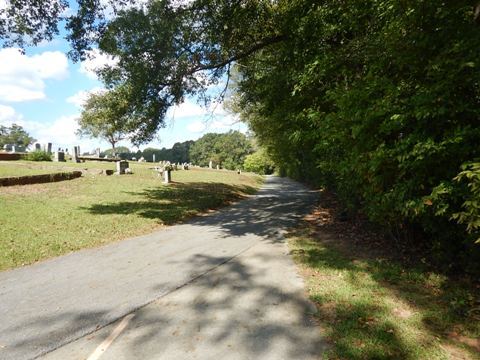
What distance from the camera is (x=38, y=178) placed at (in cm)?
1666

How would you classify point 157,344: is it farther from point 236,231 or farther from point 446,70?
point 236,231

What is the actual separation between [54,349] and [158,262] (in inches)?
129

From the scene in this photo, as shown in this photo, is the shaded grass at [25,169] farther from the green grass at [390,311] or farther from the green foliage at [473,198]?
the green foliage at [473,198]

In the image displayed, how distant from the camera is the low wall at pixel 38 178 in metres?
14.8

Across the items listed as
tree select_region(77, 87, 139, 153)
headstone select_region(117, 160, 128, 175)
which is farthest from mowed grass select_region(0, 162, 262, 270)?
Result: headstone select_region(117, 160, 128, 175)

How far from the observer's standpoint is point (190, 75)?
14102mm

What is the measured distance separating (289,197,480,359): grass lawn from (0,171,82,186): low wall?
1395 cm

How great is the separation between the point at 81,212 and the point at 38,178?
22.6 ft

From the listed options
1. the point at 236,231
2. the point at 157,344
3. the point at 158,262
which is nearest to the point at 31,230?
the point at 158,262

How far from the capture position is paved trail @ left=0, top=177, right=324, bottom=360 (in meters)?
4.05

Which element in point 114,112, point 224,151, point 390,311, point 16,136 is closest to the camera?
point 390,311

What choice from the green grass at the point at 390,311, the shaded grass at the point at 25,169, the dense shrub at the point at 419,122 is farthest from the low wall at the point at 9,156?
the green grass at the point at 390,311

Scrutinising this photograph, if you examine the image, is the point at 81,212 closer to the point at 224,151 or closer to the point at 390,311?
the point at 390,311

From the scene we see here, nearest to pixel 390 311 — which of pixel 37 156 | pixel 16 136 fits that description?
pixel 37 156
